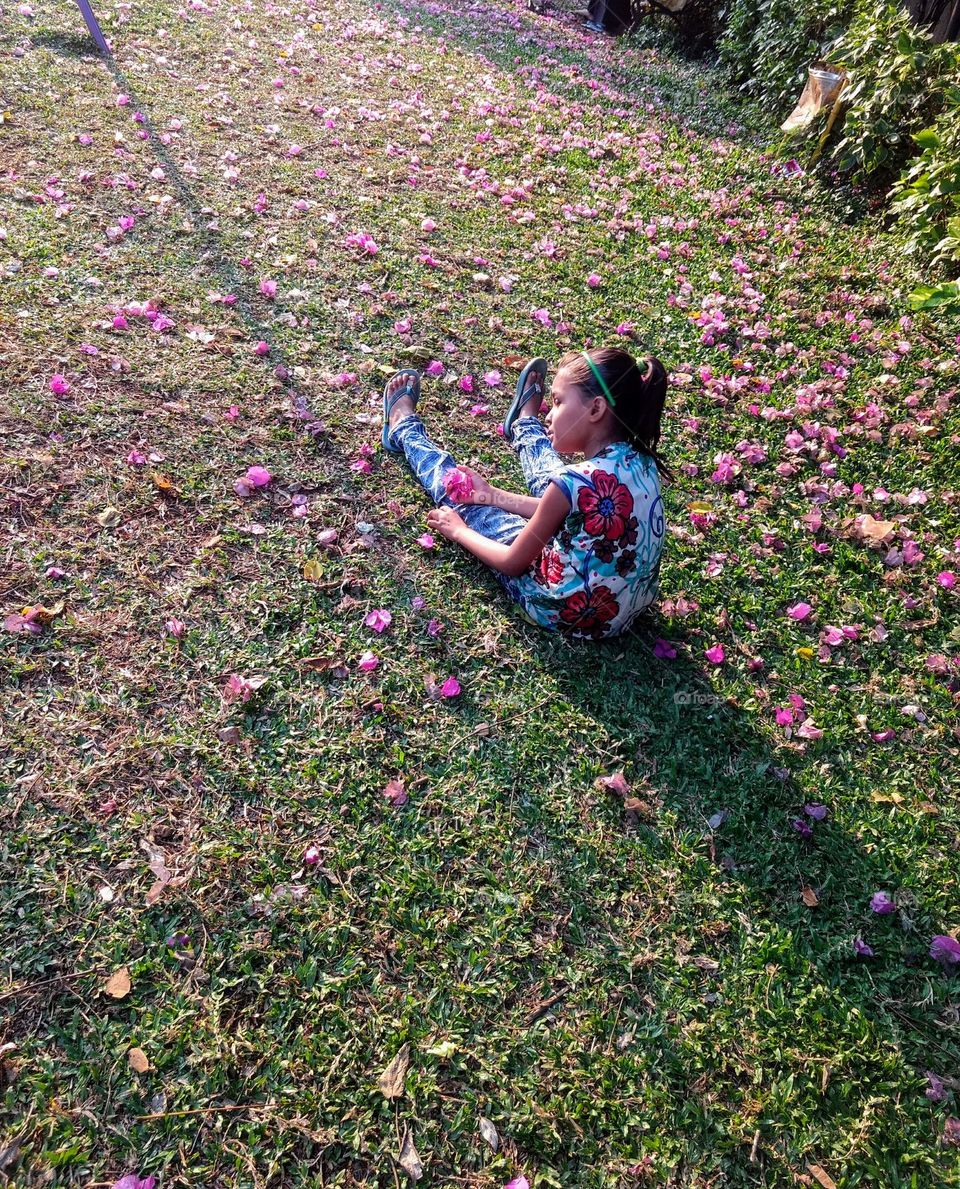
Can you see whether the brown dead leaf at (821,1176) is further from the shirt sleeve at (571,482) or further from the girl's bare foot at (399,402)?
the girl's bare foot at (399,402)

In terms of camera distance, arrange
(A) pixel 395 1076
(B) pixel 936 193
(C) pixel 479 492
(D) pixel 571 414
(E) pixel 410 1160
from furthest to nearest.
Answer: (B) pixel 936 193, (C) pixel 479 492, (D) pixel 571 414, (A) pixel 395 1076, (E) pixel 410 1160

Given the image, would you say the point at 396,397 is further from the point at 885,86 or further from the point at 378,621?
the point at 885,86

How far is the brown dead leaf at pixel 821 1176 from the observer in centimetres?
185

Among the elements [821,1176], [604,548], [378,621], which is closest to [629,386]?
[604,548]

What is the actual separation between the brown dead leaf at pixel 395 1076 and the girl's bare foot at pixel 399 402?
259 centimetres

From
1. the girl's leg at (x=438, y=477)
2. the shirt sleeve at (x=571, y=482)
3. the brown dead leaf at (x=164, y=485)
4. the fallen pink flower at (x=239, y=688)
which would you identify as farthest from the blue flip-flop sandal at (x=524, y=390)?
Answer: the fallen pink flower at (x=239, y=688)

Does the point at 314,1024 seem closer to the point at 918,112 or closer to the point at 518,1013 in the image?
the point at 518,1013

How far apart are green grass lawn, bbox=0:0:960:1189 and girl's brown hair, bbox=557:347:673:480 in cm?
84

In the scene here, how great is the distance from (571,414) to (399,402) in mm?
1140

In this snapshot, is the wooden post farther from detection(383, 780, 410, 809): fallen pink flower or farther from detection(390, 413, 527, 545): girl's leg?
detection(383, 780, 410, 809): fallen pink flower

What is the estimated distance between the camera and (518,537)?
9.31ft

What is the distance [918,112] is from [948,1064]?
21.1ft

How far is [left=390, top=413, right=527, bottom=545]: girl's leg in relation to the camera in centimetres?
320

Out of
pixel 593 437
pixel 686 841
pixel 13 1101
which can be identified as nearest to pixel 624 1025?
pixel 686 841
